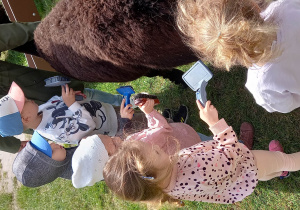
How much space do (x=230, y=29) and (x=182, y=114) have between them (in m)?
1.90

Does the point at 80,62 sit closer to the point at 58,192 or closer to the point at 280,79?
the point at 280,79

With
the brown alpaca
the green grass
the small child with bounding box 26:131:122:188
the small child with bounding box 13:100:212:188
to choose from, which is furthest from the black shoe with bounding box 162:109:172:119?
the green grass

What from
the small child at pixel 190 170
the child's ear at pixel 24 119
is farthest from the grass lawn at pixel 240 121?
the child's ear at pixel 24 119

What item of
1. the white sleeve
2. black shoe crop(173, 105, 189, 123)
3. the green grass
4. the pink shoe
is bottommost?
the green grass

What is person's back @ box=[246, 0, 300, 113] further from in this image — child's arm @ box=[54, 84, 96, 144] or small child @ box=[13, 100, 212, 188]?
child's arm @ box=[54, 84, 96, 144]

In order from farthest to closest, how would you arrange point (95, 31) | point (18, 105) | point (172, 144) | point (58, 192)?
point (58, 192)
point (18, 105)
point (172, 144)
point (95, 31)

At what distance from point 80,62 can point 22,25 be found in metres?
0.82

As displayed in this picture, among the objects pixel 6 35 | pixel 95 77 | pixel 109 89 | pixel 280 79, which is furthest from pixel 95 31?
pixel 109 89

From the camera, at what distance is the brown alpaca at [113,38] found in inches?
58.6

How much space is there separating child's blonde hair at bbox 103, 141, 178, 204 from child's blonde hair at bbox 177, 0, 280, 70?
619 millimetres

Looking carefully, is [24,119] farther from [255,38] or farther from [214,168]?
[255,38]

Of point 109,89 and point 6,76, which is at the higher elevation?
point 6,76

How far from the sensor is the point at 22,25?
2369mm

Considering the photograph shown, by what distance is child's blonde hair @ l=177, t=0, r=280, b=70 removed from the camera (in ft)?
4.28
